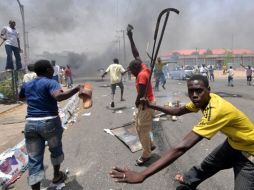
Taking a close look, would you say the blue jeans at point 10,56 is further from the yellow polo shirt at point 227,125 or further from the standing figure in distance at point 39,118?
the yellow polo shirt at point 227,125

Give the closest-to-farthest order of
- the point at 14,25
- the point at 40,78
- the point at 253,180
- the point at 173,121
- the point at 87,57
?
the point at 253,180, the point at 40,78, the point at 173,121, the point at 14,25, the point at 87,57

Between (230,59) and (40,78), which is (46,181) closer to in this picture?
(40,78)

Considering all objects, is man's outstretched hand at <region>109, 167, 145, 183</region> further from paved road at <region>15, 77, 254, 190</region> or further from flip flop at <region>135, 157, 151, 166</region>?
flip flop at <region>135, 157, 151, 166</region>

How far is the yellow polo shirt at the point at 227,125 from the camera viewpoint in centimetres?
262

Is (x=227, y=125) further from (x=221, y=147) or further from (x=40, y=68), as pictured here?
(x=40, y=68)

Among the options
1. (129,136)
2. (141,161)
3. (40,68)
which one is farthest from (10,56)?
(40,68)

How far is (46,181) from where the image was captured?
4770 mm

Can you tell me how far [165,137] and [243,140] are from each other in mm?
4002

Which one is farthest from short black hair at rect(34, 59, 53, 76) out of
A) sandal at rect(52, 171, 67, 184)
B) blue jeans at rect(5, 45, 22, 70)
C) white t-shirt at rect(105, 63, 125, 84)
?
blue jeans at rect(5, 45, 22, 70)

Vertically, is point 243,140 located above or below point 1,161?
above

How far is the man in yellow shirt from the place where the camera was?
8.20 ft

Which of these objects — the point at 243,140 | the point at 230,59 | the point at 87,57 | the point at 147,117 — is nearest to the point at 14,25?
the point at 147,117

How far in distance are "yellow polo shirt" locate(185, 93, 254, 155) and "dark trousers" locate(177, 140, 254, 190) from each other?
9 centimetres

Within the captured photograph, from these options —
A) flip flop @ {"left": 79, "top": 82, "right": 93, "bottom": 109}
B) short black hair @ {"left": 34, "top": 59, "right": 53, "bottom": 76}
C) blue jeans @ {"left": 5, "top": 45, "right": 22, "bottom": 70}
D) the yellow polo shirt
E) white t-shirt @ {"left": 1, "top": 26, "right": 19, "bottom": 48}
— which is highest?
white t-shirt @ {"left": 1, "top": 26, "right": 19, "bottom": 48}
